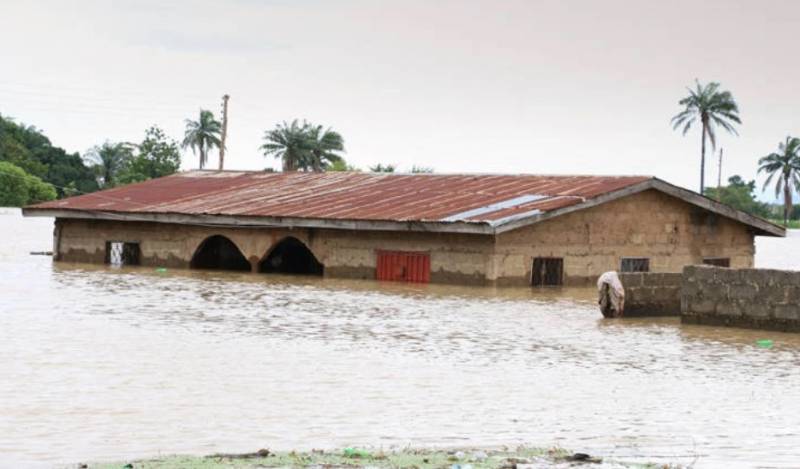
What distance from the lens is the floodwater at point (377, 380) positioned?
1302 cm

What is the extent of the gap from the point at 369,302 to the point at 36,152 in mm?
105632

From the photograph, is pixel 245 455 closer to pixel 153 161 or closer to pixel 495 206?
pixel 495 206

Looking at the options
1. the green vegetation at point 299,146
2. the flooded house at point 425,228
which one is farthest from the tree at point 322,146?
the flooded house at point 425,228

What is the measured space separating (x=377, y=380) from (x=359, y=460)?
6.21 meters

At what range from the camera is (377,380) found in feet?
57.3

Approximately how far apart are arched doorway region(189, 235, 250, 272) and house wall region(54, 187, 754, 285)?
1.29 metres

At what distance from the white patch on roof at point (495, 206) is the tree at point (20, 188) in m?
81.2

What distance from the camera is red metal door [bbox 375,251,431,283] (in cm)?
3822

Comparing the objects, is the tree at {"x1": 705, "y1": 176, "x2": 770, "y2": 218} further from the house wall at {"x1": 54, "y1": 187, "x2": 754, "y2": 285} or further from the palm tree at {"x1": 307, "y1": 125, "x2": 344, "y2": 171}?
the house wall at {"x1": 54, "y1": 187, "x2": 754, "y2": 285}

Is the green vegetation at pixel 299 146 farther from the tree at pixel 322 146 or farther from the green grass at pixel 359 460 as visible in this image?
the green grass at pixel 359 460

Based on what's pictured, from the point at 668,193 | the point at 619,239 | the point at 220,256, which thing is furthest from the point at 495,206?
the point at 220,256

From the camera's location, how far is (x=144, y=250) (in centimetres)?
4459

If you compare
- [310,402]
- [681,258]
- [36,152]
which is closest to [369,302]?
[681,258]

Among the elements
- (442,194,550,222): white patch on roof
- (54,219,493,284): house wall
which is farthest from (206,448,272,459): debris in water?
(54,219,493,284): house wall
